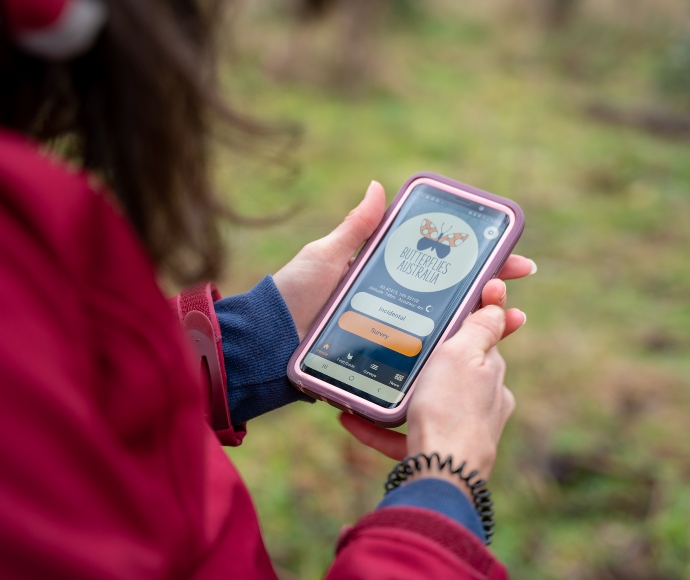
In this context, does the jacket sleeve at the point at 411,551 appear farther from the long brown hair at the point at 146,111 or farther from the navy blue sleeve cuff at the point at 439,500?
the long brown hair at the point at 146,111

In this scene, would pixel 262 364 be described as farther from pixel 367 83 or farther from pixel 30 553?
pixel 367 83

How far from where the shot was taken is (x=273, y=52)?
4.73m

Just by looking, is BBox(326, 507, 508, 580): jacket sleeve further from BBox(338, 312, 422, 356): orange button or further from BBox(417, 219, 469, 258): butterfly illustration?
BBox(417, 219, 469, 258): butterfly illustration

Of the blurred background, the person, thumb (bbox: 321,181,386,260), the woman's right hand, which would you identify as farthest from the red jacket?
the blurred background

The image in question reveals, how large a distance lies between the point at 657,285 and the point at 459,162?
49.8 inches

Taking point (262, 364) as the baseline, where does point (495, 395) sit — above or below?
above

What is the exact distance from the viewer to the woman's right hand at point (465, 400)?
0.75 m

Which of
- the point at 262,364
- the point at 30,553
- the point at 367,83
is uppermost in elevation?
the point at 30,553

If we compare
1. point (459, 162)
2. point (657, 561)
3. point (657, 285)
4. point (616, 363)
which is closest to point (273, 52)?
point (459, 162)

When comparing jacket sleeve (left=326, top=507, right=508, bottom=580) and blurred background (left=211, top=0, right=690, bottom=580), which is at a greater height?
jacket sleeve (left=326, top=507, right=508, bottom=580)

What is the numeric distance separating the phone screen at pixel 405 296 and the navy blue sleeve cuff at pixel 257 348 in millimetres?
43

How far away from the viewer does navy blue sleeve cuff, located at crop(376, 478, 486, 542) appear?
680 mm

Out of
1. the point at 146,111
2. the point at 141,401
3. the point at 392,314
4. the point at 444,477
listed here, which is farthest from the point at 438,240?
the point at 146,111

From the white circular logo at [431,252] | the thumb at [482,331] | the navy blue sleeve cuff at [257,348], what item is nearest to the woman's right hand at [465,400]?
the thumb at [482,331]
